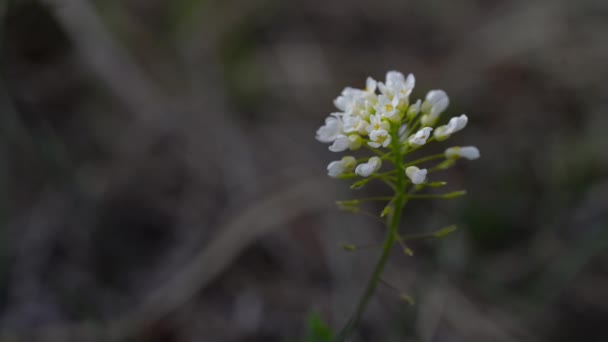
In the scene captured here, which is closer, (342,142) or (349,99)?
(342,142)

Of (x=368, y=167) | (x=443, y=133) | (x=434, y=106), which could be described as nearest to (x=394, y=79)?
(x=434, y=106)

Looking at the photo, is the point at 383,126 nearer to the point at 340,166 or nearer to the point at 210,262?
the point at 340,166

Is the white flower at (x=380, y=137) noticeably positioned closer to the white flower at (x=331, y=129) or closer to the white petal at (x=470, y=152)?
the white flower at (x=331, y=129)

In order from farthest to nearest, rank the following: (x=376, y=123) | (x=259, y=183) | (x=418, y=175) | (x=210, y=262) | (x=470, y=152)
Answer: (x=259, y=183), (x=210, y=262), (x=470, y=152), (x=376, y=123), (x=418, y=175)

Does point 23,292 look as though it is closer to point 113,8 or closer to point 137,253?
point 137,253

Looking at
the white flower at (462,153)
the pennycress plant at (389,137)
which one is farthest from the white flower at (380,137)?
the white flower at (462,153)

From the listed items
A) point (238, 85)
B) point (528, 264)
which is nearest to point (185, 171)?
point (238, 85)
